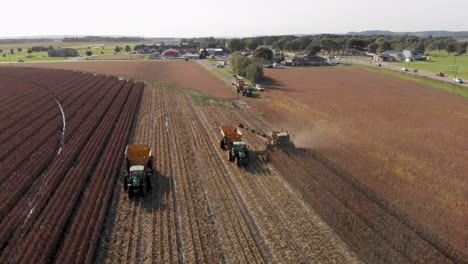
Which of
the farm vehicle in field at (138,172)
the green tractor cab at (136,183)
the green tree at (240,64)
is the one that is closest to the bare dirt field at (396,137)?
the green tree at (240,64)

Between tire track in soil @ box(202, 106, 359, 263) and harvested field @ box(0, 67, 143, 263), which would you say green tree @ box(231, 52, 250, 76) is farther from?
tire track in soil @ box(202, 106, 359, 263)

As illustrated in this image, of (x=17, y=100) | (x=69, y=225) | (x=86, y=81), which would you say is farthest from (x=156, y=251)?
(x=86, y=81)

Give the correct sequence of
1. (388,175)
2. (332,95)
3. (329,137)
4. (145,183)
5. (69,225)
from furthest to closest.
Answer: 1. (332,95)
2. (329,137)
3. (388,175)
4. (145,183)
5. (69,225)

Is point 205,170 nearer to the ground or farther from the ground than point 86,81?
nearer to the ground

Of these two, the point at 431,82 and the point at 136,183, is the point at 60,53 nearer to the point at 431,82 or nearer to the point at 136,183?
the point at 431,82

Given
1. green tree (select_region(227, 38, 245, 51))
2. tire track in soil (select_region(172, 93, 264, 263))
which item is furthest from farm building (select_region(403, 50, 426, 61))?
tire track in soil (select_region(172, 93, 264, 263))

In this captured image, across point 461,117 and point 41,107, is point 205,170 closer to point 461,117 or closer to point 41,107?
point 41,107

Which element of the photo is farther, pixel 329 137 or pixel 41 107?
pixel 41 107
